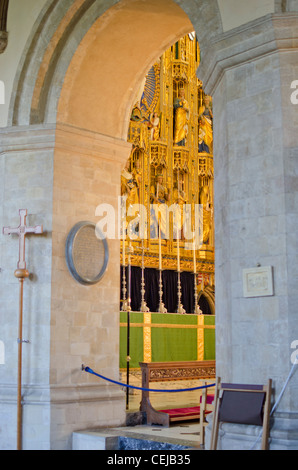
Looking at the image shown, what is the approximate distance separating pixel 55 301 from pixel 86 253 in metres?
0.74

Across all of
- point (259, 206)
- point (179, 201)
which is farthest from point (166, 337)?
point (179, 201)

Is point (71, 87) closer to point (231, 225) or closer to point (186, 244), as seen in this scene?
point (231, 225)

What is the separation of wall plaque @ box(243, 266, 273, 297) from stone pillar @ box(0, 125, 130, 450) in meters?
2.92

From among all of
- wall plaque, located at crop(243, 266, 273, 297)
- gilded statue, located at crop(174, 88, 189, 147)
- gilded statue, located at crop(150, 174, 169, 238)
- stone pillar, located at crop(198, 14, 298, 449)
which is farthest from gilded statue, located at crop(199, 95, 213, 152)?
wall plaque, located at crop(243, 266, 273, 297)

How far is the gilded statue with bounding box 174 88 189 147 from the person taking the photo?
1498 cm

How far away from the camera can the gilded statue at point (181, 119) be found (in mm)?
14977

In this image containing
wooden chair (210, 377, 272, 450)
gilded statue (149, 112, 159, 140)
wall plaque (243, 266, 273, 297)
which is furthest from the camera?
gilded statue (149, 112, 159, 140)

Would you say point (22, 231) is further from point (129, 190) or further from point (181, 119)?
point (181, 119)

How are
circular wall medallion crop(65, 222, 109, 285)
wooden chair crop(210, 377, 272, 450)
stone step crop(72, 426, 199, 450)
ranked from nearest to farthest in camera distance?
wooden chair crop(210, 377, 272, 450) < stone step crop(72, 426, 199, 450) < circular wall medallion crop(65, 222, 109, 285)

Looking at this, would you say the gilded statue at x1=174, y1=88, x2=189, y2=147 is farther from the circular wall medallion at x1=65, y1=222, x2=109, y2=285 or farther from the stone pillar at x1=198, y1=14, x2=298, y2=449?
the stone pillar at x1=198, y1=14, x2=298, y2=449

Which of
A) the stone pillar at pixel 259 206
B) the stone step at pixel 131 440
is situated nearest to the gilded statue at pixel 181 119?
the stone step at pixel 131 440

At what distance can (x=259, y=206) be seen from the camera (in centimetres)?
569

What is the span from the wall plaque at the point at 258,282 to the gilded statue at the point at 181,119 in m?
9.58

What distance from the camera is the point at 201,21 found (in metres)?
6.45
